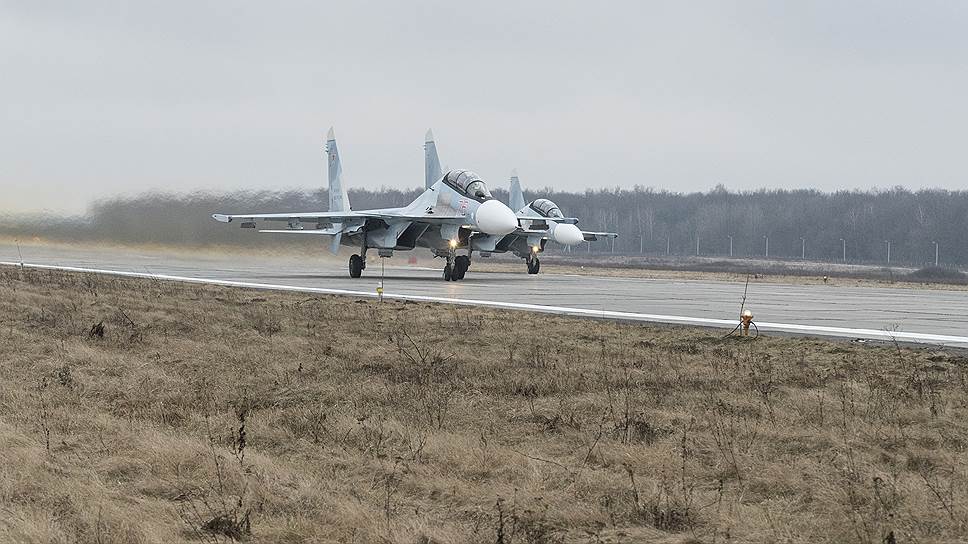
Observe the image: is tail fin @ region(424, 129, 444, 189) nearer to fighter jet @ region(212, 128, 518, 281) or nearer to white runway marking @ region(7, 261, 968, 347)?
fighter jet @ region(212, 128, 518, 281)

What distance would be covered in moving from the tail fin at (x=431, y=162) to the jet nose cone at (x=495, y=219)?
4.44 meters

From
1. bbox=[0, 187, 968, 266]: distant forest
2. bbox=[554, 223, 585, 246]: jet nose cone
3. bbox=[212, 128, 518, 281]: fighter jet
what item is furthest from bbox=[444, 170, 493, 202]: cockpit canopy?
bbox=[0, 187, 968, 266]: distant forest

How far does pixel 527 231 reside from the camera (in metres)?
39.6

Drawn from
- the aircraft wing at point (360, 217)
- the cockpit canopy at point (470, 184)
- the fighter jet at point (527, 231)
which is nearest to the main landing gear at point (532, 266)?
the fighter jet at point (527, 231)

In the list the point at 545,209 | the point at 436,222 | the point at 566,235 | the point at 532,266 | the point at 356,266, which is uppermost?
the point at 545,209

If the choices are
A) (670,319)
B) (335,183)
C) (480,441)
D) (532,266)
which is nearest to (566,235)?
(532,266)

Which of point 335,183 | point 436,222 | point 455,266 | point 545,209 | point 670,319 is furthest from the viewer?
point 545,209

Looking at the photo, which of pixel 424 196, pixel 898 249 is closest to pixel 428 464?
pixel 424 196

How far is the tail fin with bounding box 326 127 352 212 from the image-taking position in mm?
42500

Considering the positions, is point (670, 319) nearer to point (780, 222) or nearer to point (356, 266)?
point (356, 266)

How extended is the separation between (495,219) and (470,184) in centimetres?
222

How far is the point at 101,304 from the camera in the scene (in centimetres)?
1998

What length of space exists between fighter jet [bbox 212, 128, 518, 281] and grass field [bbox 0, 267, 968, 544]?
59.4ft

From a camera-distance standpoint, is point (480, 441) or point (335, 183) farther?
point (335, 183)
